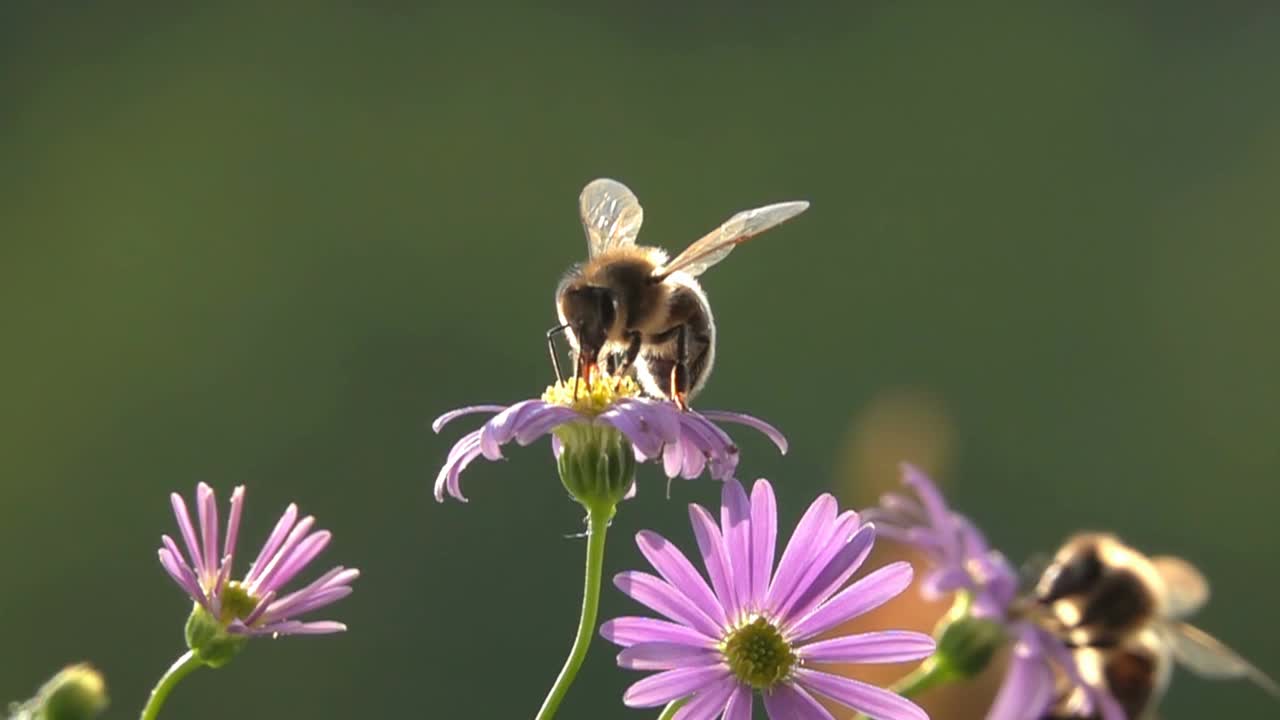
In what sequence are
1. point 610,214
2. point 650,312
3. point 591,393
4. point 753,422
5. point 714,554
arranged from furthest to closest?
point 610,214, point 650,312, point 591,393, point 753,422, point 714,554

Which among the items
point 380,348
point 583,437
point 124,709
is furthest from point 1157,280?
Result: point 583,437

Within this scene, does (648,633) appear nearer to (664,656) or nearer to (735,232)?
(664,656)

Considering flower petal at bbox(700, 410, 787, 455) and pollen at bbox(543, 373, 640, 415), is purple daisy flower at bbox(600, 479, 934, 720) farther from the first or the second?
pollen at bbox(543, 373, 640, 415)

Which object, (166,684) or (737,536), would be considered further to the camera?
(737,536)

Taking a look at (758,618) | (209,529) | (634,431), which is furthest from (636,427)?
(209,529)

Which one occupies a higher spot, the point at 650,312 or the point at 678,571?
the point at 650,312

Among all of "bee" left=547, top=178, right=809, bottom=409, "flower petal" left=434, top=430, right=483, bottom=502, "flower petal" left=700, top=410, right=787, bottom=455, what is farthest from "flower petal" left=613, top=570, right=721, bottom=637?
"bee" left=547, top=178, right=809, bottom=409

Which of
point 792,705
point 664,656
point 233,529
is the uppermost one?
point 233,529
